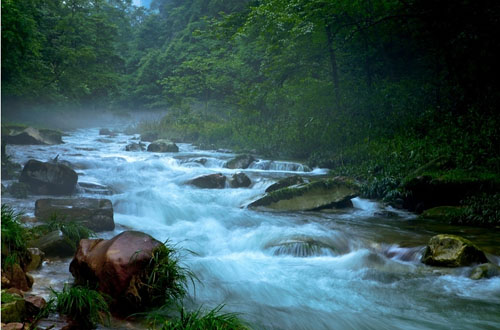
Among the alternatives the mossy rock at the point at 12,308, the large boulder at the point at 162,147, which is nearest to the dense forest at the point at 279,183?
the mossy rock at the point at 12,308

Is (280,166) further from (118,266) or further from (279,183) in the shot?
(118,266)

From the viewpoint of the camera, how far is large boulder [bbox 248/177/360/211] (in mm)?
10450

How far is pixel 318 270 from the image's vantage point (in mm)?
6504

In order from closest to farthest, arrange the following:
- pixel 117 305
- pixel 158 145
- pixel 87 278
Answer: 1. pixel 117 305
2. pixel 87 278
3. pixel 158 145

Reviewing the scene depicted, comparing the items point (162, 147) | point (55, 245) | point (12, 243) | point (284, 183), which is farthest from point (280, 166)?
point (12, 243)

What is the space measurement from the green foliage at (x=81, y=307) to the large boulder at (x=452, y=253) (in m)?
4.78

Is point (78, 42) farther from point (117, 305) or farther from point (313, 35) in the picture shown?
point (117, 305)

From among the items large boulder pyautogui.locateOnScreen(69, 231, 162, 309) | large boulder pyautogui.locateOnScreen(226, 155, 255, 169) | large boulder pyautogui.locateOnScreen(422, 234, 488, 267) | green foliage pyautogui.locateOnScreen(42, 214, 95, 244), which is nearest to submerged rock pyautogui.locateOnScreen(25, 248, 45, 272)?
large boulder pyautogui.locateOnScreen(69, 231, 162, 309)

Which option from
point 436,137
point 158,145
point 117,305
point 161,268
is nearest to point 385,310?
point 161,268

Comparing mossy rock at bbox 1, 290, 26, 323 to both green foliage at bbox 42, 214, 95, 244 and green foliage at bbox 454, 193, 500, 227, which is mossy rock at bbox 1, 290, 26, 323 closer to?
green foliage at bbox 42, 214, 95, 244

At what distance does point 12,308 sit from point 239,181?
9486 millimetres

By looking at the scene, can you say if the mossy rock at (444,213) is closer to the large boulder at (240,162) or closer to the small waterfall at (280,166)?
the small waterfall at (280,166)

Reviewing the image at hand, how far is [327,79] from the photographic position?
1956 centimetres

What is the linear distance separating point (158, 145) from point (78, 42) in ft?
43.5
